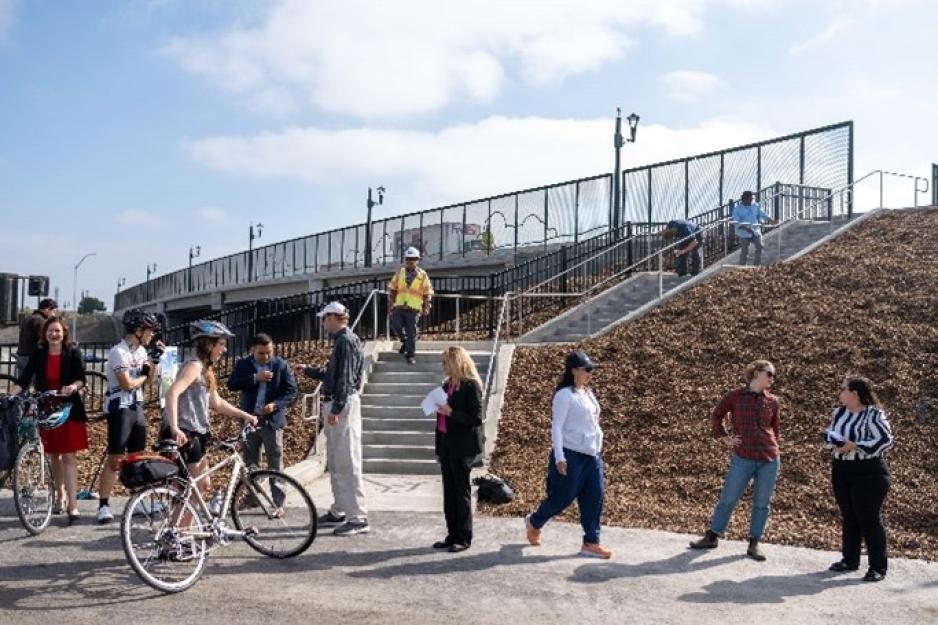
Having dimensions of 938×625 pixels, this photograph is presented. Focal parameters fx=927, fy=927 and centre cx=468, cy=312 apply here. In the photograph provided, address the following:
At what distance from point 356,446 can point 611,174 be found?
23.1 m

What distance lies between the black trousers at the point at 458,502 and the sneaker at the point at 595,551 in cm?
88

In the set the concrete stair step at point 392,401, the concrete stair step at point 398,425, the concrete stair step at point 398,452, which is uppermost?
the concrete stair step at point 392,401

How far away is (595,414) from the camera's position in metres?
7.20

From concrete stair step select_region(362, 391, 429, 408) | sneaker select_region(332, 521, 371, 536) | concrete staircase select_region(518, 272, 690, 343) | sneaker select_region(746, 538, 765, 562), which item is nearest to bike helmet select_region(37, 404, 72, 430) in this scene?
sneaker select_region(332, 521, 371, 536)

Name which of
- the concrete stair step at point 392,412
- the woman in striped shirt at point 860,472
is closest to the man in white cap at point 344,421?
the woman in striped shirt at point 860,472

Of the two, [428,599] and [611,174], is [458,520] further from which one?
[611,174]

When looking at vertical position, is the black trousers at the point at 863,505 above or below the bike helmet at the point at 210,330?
below

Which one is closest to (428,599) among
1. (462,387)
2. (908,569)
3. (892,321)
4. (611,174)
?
(462,387)

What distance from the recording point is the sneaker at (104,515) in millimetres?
7738

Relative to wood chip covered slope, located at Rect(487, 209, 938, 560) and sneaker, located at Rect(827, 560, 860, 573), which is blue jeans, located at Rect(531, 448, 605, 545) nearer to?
wood chip covered slope, located at Rect(487, 209, 938, 560)

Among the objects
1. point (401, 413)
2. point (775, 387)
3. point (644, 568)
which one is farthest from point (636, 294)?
point (644, 568)

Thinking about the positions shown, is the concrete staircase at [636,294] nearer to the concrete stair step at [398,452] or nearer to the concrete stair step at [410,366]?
the concrete stair step at [410,366]

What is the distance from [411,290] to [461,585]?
7.42 metres

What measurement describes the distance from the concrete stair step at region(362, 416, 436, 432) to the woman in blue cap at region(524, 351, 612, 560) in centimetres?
472
